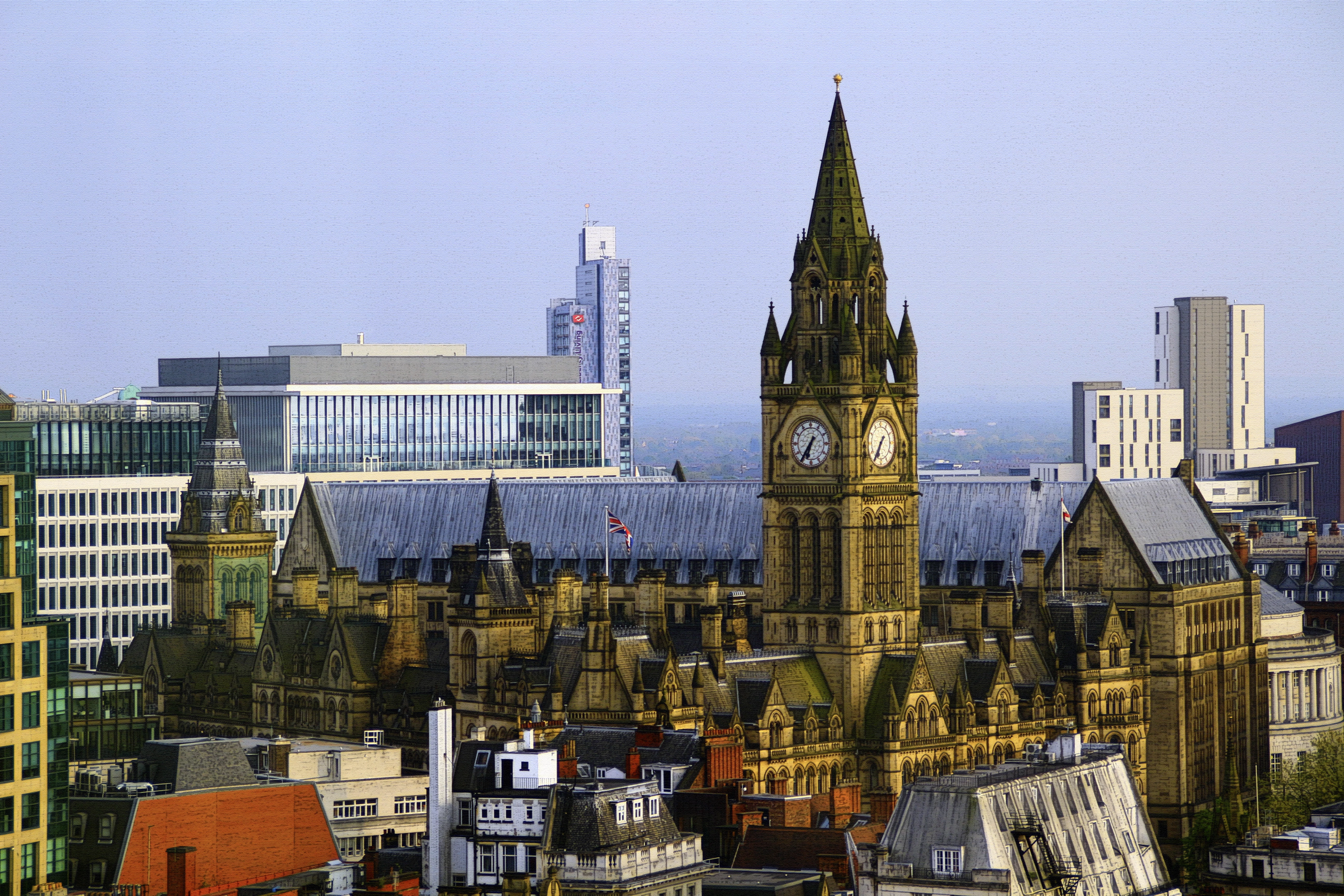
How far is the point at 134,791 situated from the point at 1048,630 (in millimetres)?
71305

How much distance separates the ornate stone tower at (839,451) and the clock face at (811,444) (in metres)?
→ 0.06

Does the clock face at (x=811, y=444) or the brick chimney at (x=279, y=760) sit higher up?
the clock face at (x=811, y=444)

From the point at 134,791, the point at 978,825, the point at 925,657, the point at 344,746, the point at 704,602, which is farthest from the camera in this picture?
the point at 704,602

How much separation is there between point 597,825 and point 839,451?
6255 cm

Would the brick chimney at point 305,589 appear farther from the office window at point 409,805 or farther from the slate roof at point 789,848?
the slate roof at point 789,848

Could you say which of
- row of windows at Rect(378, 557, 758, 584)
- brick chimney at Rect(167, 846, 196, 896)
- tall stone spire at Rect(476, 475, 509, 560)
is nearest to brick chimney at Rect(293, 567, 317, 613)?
row of windows at Rect(378, 557, 758, 584)

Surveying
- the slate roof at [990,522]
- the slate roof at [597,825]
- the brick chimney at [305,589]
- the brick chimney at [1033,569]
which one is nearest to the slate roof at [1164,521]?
the slate roof at [990,522]

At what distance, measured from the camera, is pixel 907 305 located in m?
174

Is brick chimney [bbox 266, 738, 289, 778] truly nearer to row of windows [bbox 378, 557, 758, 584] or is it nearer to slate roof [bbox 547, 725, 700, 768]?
slate roof [bbox 547, 725, 700, 768]

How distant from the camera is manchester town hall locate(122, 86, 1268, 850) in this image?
15838 centimetres

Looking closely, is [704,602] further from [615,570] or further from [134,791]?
[134,791]

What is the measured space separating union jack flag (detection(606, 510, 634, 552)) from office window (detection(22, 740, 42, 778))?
73829 mm

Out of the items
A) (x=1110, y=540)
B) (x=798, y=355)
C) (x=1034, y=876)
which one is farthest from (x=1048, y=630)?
(x=1034, y=876)

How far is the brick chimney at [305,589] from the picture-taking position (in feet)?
632
